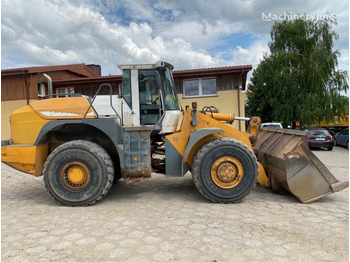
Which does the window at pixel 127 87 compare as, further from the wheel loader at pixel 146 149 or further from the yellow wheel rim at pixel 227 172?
the yellow wheel rim at pixel 227 172

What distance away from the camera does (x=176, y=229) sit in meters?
3.87

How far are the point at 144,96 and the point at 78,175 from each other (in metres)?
2.02

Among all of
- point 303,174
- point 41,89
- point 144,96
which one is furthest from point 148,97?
point 41,89

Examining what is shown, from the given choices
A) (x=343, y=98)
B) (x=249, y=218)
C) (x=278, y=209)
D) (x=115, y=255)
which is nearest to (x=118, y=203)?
(x=115, y=255)

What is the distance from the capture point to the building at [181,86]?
14.3 metres

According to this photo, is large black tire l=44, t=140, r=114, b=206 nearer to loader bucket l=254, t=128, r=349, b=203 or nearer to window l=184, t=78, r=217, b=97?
loader bucket l=254, t=128, r=349, b=203

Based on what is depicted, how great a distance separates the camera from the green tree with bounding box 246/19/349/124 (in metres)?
20.1

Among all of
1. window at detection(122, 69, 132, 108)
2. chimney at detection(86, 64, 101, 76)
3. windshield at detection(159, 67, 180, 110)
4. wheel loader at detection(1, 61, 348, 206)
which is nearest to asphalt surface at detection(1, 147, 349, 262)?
wheel loader at detection(1, 61, 348, 206)

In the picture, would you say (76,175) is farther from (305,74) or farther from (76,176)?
(305,74)

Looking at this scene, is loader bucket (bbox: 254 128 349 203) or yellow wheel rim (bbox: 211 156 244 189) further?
yellow wheel rim (bbox: 211 156 244 189)

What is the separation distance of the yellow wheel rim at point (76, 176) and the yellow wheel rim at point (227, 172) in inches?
96.6

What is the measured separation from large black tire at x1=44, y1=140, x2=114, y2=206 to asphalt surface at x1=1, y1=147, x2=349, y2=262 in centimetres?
22

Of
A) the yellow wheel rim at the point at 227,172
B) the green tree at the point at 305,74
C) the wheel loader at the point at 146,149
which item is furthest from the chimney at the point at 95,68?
the yellow wheel rim at the point at 227,172

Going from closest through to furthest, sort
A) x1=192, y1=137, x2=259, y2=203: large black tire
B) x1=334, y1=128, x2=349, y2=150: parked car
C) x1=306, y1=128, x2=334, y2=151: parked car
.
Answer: x1=192, y1=137, x2=259, y2=203: large black tire, x1=306, y1=128, x2=334, y2=151: parked car, x1=334, y1=128, x2=349, y2=150: parked car
